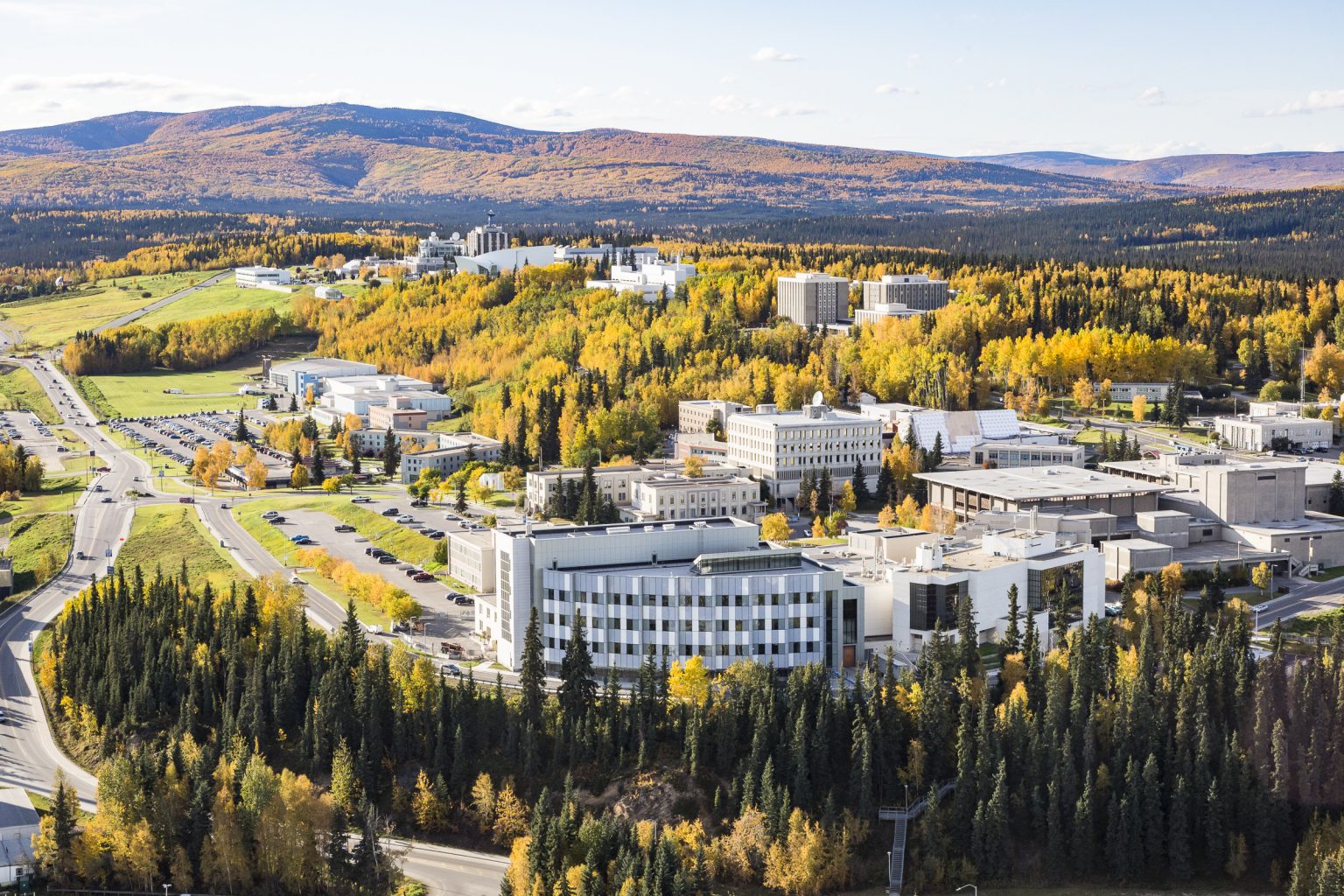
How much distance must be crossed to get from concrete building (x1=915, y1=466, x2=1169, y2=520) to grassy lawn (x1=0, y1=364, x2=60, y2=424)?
8604 cm

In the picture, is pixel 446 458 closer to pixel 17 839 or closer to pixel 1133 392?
pixel 1133 392

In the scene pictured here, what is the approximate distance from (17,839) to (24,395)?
115 meters

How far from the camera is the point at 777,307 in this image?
15488 centimetres

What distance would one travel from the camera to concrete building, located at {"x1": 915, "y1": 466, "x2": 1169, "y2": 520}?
86938 millimetres

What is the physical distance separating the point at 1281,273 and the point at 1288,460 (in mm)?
81352

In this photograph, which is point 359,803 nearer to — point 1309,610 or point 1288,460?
point 1309,610

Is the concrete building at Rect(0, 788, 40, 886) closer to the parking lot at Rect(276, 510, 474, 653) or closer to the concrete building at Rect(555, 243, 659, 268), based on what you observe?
the parking lot at Rect(276, 510, 474, 653)

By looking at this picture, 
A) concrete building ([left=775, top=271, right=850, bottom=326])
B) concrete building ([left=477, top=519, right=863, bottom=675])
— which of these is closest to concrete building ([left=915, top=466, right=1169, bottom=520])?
concrete building ([left=477, top=519, right=863, bottom=675])

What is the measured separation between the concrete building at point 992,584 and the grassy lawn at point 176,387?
93.8m

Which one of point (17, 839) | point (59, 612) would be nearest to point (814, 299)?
point (59, 612)

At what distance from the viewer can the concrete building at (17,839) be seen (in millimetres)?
55094

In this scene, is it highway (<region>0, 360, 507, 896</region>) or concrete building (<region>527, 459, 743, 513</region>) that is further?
concrete building (<region>527, 459, 743, 513</region>)

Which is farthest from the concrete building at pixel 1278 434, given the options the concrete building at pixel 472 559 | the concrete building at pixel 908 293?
the concrete building at pixel 472 559

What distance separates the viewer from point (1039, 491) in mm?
88312
